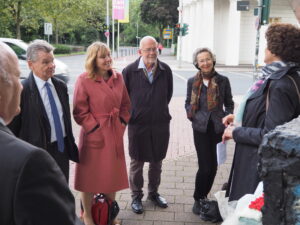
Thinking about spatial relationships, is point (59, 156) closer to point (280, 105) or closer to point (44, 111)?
point (44, 111)

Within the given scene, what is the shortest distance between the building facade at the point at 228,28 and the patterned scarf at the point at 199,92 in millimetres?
24119

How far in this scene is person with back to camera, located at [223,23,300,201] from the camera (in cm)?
240

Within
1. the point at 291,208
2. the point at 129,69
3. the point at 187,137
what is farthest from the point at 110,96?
the point at 187,137

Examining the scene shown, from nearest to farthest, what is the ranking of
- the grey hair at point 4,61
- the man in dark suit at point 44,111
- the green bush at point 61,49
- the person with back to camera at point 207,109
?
the grey hair at point 4,61
the man in dark suit at point 44,111
the person with back to camera at point 207,109
the green bush at point 61,49

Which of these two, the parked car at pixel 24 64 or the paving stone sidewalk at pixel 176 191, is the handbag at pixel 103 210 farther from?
the parked car at pixel 24 64

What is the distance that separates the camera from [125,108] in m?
3.90

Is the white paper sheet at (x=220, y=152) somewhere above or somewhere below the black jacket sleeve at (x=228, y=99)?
below

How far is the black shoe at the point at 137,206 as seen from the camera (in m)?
4.11

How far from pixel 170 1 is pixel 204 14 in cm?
2168

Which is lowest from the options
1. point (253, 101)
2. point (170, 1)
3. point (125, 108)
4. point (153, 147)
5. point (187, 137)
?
point (187, 137)

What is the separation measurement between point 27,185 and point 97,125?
7.70 ft

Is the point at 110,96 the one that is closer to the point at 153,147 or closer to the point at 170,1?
the point at 153,147

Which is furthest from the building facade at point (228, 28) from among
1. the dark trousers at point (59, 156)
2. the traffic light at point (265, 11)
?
the dark trousers at point (59, 156)

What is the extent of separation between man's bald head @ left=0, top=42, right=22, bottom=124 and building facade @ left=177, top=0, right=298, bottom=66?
1049 inches
